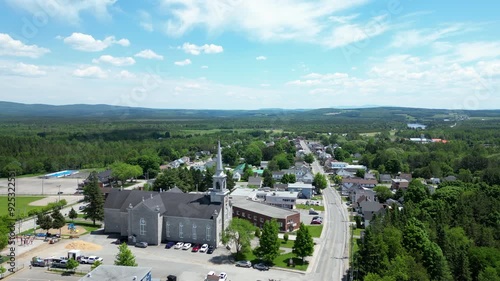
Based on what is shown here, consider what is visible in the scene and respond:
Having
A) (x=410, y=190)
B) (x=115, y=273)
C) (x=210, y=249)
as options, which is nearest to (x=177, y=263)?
(x=210, y=249)

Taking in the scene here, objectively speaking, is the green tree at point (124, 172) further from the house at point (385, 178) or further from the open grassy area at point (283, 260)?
the house at point (385, 178)

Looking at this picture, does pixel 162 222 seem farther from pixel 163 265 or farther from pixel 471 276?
pixel 471 276

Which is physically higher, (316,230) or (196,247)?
(196,247)

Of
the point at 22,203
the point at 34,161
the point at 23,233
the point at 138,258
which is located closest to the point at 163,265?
the point at 138,258

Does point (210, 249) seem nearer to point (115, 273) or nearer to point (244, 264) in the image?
point (244, 264)

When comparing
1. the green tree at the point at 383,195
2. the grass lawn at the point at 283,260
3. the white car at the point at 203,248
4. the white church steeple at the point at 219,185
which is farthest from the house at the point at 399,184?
the white car at the point at 203,248
